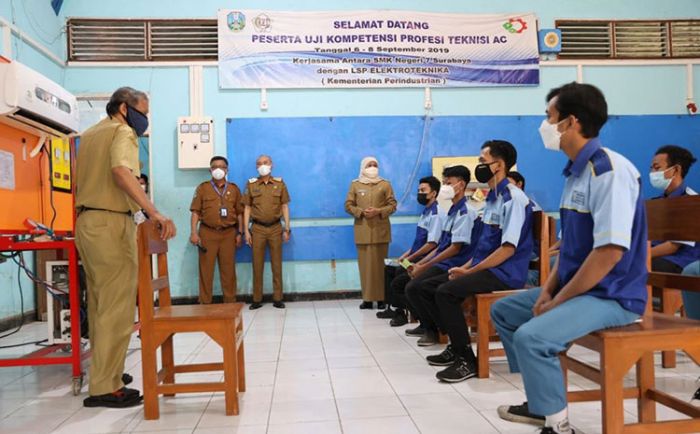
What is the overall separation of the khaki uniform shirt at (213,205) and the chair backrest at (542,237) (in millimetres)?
3509

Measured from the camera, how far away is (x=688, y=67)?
6117 millimetres

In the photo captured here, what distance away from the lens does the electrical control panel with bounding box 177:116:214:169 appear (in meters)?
5.57

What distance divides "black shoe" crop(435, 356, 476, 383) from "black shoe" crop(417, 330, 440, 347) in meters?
0.76

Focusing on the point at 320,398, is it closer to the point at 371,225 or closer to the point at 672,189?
the point at 672,189

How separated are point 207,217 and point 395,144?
2.24 m

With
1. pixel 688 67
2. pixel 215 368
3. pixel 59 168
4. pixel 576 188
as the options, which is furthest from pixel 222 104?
pixel 688 67

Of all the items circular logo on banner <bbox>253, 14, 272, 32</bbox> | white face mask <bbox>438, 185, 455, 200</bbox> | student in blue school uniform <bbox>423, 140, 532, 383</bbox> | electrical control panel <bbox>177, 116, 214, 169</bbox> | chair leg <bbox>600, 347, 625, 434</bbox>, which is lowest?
chair leg <bbox>600, 347, 625, 434</bbox>

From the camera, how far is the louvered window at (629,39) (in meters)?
6.07

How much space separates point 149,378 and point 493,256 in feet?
5.79

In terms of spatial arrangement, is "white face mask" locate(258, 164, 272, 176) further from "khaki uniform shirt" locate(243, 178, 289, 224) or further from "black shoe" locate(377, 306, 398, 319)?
"black shoe" locate(377, 306, 398, 319)

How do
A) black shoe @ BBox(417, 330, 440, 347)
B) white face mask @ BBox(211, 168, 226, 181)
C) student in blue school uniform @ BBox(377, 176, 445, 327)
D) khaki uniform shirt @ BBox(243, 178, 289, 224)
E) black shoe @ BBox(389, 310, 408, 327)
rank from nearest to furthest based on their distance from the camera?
black shoe @ BBox(417, 330, 440, 347), student in blue school uniform @ BBox(377, 176, 445, 327), black shoe @ BBox(389, 310, 408, 327), white face mask @ BBox(211, 168, 226, 181), khaki uniform shirt @ BBox(243, 178, 289, 224)

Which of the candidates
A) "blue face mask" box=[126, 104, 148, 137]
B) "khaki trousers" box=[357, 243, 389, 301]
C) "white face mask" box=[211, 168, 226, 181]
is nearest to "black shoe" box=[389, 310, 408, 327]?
"khaki trousers" box=[357, 243, 389, 301]

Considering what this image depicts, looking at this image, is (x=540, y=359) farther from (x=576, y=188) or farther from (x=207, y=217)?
(x=207, y=217)

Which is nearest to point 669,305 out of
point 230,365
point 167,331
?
point 230,365
